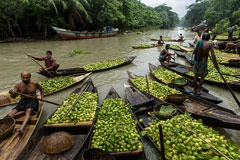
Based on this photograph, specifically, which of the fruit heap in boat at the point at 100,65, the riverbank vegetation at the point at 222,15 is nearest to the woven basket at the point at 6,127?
the fruit heap in boat at the point at 100,65

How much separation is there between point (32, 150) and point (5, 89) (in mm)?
6271

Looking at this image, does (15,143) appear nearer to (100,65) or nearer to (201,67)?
(201,67)

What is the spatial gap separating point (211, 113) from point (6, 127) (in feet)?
19.5

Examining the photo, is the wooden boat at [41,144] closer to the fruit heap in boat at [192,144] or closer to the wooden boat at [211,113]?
the fruit heap in boat at [192,144]

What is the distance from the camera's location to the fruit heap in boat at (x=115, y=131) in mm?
3119

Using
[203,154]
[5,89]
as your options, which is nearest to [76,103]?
[203,154]

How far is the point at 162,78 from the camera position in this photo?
293 inches

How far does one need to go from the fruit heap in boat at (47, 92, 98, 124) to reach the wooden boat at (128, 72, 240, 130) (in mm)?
2492

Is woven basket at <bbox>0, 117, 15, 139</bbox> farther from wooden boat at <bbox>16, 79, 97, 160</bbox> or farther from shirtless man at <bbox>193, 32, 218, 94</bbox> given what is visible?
shirtless man at <bbox>193, 32, 218, 94</bbox>

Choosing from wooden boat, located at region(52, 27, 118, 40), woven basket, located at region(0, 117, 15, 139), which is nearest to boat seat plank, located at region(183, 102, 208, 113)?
woven basket, located at region(0, 117, 15, 139)

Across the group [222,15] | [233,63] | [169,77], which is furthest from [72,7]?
[222,15]

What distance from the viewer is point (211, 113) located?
4262mm

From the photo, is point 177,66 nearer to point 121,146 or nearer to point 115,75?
point 115,75

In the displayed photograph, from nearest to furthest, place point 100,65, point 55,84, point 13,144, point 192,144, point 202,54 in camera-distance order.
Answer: point 192,144, point 13,144, point 202,54, point 55,84, point 100,65
